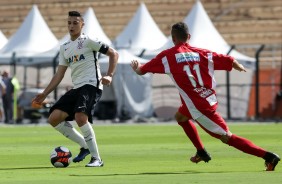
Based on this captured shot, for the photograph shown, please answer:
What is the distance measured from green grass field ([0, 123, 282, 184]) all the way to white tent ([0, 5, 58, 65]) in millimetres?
15882

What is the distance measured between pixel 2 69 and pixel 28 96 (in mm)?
2778

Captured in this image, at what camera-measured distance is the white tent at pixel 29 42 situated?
38.4m

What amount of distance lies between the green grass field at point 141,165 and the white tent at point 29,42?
1588 cm

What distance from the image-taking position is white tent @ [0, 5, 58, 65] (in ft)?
126

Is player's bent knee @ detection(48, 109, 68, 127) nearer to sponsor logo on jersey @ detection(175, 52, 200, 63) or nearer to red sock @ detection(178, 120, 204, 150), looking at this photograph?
red sock @ detection(178, 120, 204, 150)

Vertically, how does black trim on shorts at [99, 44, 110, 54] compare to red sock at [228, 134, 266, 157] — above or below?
above

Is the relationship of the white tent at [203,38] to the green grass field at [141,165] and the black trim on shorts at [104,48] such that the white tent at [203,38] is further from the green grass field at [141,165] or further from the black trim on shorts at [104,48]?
the black trim on shorts at [104,48]

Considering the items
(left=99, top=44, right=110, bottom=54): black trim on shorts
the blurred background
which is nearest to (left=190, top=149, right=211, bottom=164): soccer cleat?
(left=99, top=44, right=110, bottom=54): black trim on shorts

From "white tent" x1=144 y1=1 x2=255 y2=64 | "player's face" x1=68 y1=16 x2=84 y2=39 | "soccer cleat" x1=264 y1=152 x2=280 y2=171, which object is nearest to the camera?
"soccer cleat" x1=264 y1=152 x2=280 y2=171

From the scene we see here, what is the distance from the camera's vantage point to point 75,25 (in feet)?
46.8

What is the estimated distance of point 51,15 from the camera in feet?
175

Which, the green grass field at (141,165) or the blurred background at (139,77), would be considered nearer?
the green grass field at (141,165)

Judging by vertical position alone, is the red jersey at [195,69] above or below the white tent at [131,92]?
above

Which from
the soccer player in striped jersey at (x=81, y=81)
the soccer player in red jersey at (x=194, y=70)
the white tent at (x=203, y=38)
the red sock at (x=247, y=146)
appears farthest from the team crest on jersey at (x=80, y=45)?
the white tent at (x=203, y=38)
